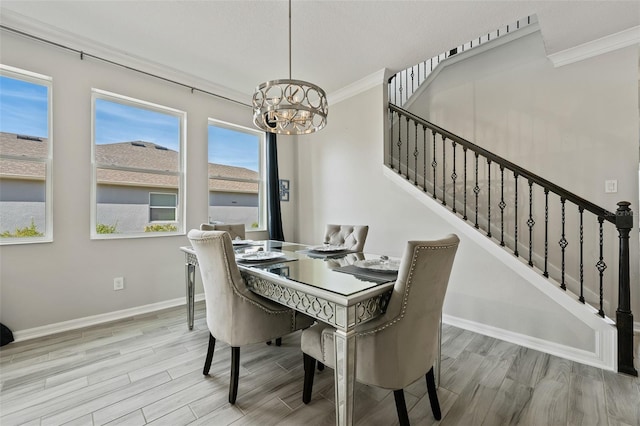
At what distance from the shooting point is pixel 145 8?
225 cm

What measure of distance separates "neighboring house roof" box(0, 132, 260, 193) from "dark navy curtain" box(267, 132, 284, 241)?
1.69 feet

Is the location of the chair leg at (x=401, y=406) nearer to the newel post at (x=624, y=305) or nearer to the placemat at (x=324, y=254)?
the placemat at (x=324, y=254)

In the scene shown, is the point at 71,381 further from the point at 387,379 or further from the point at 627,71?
the point at 627,71

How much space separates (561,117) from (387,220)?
205 cm

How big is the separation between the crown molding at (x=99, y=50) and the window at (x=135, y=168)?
0.36 metres

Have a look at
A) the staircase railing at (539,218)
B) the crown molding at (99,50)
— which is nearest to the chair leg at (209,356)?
the staircase railing at (539,218)

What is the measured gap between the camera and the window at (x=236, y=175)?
12.2ft

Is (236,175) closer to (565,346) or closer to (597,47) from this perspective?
(565,346)

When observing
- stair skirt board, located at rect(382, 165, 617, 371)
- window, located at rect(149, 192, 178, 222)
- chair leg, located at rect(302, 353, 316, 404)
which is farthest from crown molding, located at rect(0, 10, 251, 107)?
chair leg, located at rect(302, 353, 316, 404)

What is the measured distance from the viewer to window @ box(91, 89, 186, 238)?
2.86 m

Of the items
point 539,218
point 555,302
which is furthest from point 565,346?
point 539,218

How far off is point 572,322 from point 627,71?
2337 mm

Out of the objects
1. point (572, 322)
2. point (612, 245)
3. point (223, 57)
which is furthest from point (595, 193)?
point (223, 57)

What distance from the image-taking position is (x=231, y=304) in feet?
5.29
